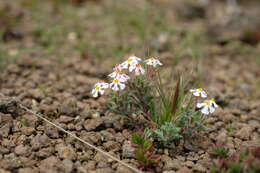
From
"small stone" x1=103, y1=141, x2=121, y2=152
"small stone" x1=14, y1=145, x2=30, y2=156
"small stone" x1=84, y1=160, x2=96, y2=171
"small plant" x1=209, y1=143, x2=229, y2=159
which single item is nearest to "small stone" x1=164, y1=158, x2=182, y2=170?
"small plant" x1=209, y1=143, x2=229, y2=159

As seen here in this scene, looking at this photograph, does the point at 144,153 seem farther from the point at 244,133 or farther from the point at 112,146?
the point at 244,133

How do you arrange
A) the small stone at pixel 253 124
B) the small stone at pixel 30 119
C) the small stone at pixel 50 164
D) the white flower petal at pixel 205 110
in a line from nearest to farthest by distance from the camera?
1. the small stone at pixel 50 164
2. the white flower petal at pixel 205 110
3. the small stone at pixel 30 119
4. the small stone at pixel 253 124

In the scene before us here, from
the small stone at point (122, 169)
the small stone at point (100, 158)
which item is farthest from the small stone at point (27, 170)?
the small stone at point (122, 169)

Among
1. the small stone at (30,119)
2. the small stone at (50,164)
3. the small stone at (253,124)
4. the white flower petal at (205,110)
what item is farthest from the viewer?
the small stone at (253,124)

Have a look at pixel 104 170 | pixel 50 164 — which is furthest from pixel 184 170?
pixel 50 164

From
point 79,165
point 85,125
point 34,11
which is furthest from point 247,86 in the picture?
point 34,11

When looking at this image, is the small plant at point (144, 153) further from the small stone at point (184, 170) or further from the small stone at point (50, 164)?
the small stone at point (50, 164)

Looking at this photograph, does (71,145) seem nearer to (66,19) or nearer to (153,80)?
(153,80)

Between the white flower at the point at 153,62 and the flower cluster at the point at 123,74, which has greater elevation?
the white flower at the point at 153,62
